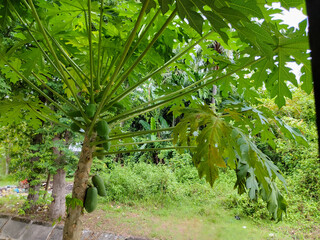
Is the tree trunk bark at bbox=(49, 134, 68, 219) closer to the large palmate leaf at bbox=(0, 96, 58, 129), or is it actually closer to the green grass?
the green grass

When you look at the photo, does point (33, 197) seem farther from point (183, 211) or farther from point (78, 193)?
point (78, 193)

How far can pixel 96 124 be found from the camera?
1.27m

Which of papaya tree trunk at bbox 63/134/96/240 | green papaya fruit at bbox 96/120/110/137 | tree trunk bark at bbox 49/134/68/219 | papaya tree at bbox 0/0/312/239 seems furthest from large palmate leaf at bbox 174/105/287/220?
tree trunk bark at bbox 49/134/68/219

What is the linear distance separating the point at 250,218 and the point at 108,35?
3780 millimetres

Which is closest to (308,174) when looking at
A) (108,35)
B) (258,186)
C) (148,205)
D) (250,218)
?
(250,218)

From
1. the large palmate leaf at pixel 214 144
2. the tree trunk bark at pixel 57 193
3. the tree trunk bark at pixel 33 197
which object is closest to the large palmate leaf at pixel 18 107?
the large palmate leaf at pixel 214 144

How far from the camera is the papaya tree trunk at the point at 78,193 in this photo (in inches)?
45.3

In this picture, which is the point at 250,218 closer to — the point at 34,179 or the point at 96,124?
the point at 34,179

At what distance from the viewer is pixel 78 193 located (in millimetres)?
1209

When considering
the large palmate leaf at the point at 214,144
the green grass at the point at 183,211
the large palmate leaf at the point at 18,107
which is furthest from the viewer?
the green grass at the point at 183,211

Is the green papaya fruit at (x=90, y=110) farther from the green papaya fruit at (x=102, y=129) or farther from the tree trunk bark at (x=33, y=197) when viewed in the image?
the tree trunk bark at (x=33, y=197)

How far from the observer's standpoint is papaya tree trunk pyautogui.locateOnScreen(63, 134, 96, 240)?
1.15 metres

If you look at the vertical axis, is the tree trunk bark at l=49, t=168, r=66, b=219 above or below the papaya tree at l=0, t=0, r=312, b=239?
below

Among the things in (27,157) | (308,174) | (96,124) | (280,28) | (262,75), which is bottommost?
(308,174)
